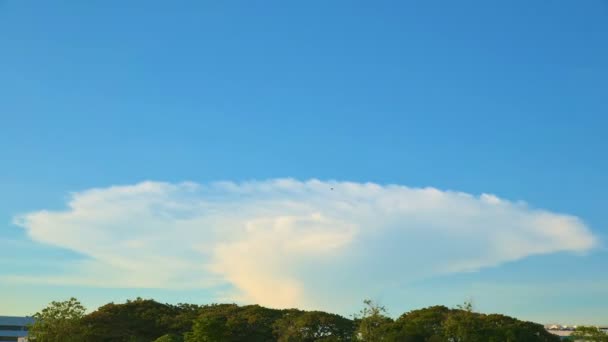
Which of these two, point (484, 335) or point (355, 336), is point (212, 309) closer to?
point (355, 336)

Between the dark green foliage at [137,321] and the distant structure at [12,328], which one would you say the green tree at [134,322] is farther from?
the distant structure at [12,328]

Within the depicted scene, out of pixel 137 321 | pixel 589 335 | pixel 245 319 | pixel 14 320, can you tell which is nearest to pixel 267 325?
pixel 245 319

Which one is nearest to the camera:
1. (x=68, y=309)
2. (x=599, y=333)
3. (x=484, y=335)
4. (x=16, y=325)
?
(x=68, y=309)

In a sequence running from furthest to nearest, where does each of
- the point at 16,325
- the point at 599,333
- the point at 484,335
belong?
the point at 16,325, the point at 599,333, the point at 484,335

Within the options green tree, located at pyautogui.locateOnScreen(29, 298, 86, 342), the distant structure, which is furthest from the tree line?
the distant structure

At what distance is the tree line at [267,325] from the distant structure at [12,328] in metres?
45.4

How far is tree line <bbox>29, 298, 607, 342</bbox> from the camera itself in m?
59.0

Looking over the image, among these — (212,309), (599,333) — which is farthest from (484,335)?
(212,309)

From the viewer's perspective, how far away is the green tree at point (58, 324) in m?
57.7

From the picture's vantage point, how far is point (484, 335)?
6488cm

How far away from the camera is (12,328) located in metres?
110

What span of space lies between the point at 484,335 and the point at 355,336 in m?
13.2

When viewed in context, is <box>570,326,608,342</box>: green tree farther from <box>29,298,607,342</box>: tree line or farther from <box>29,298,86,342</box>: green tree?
<box>29,298,86,342</box>: green tree

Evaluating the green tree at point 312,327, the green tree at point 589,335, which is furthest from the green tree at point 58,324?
the green tree at point 589,335
